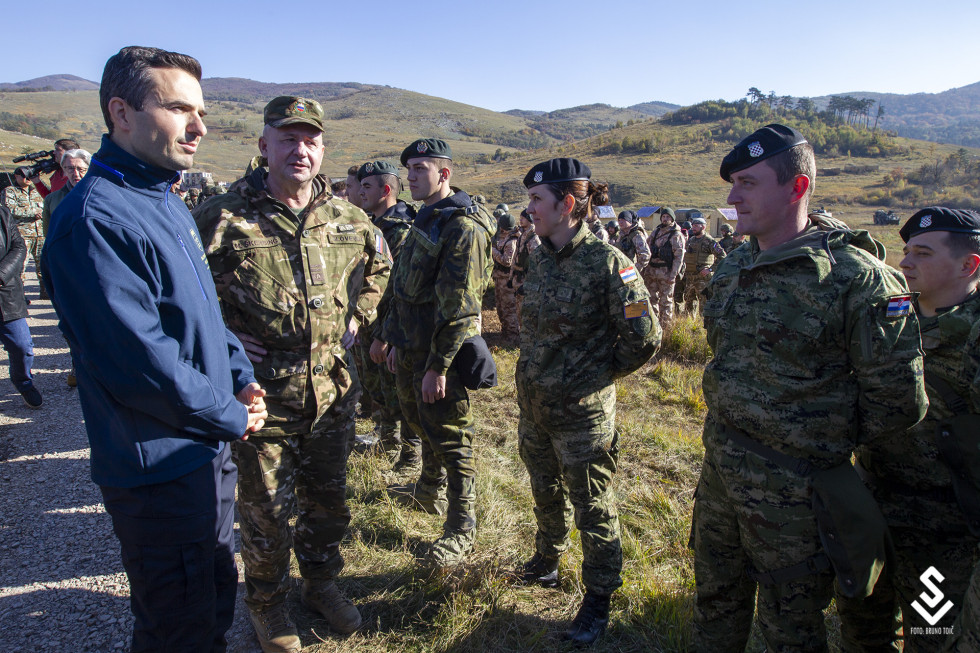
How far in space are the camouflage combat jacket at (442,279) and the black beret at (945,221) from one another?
2.17 meters

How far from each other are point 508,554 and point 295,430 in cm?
164

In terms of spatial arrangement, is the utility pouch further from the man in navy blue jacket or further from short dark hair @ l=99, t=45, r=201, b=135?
short dark hair @ l=99, t=45, r=201, b=135

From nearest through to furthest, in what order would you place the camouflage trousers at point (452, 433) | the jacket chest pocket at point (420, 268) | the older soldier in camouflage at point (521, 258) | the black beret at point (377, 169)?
the jacket chest pocket at point (420, 268) < the camouflage trousers at point (452, 433) < the black beret at point (377, 169) < the older soldier in camouflage at point (521, 258)

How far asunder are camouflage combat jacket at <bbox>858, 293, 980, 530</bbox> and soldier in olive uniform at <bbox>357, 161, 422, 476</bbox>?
10.8ft

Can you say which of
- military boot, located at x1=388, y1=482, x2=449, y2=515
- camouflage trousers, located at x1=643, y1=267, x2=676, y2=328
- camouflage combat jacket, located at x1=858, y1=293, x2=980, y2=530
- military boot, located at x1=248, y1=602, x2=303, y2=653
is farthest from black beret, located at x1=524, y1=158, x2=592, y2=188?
camouflage trousers, located at x1=643, y1=267, x2=676, y2=328

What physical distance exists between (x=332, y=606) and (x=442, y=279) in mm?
1915

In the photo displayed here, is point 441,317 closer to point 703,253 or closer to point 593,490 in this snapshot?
point 593,490

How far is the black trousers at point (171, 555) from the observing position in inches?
66.8

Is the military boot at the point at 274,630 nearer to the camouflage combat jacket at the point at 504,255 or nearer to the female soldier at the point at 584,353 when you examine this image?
the female soldier at the point at 584,353

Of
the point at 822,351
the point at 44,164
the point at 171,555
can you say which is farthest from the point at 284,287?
the point at 44,164

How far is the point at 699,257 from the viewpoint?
11.1m

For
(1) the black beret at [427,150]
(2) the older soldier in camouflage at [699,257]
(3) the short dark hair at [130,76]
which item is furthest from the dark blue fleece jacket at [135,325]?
(2) the older soldier in camouflage at [699,257]

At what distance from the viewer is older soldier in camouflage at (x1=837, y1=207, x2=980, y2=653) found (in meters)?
2.19

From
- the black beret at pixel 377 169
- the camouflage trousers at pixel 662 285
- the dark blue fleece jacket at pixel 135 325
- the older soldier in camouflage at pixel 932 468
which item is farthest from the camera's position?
the camouflage trousers at pixel 662 285
